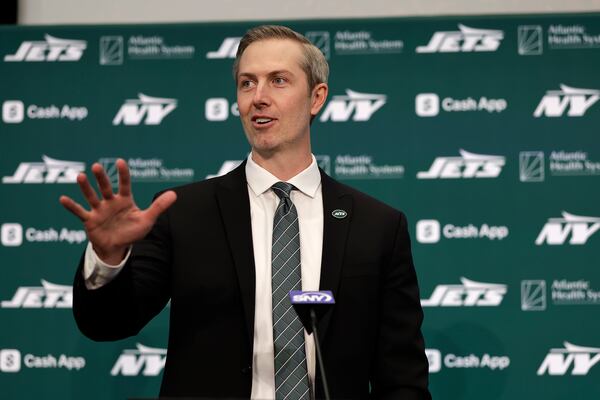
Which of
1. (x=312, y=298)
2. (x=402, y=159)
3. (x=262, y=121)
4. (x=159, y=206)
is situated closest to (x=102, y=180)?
(x=159, y=206)

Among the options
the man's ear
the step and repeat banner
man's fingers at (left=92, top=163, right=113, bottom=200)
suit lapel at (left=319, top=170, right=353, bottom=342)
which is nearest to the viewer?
man's fingers at (left=92, top=163, right=113, bottom=200)

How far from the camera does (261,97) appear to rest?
2570 mm

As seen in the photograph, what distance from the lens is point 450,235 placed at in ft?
13.9

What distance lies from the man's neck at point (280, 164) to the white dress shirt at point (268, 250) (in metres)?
0.03

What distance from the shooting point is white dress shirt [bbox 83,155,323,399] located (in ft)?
7.73

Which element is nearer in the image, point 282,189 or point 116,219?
point 116,219

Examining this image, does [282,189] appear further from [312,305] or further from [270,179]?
[312,305]

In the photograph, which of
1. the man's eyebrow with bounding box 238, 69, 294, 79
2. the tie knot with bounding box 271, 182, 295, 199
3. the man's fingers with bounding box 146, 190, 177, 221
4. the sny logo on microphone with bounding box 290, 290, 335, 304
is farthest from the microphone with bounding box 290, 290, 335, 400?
the man's eyebrow with bounding box 238, 69, 294, 79

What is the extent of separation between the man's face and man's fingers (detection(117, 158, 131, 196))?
2.30 ft

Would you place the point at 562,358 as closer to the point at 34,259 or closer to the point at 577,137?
the point at 577,137

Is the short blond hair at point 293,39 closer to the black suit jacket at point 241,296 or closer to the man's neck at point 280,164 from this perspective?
the man's neck at point 280,164

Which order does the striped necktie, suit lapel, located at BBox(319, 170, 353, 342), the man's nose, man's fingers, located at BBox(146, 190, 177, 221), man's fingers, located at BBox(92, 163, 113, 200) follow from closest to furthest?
man's fingers, located at BBox(92, 163, 113, 200) → man's fingers, located at BBox(146, 190, 177, 221) → the striped necktie → suit lapel, located at BBox(319, 170, 353, 342) → the man's nose

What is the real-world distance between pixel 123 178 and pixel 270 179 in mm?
745

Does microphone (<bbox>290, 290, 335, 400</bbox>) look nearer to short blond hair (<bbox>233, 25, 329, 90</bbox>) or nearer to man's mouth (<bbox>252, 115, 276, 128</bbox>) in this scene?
man's mouth (<bbox>252, 115, 276, 128</bbox>)
